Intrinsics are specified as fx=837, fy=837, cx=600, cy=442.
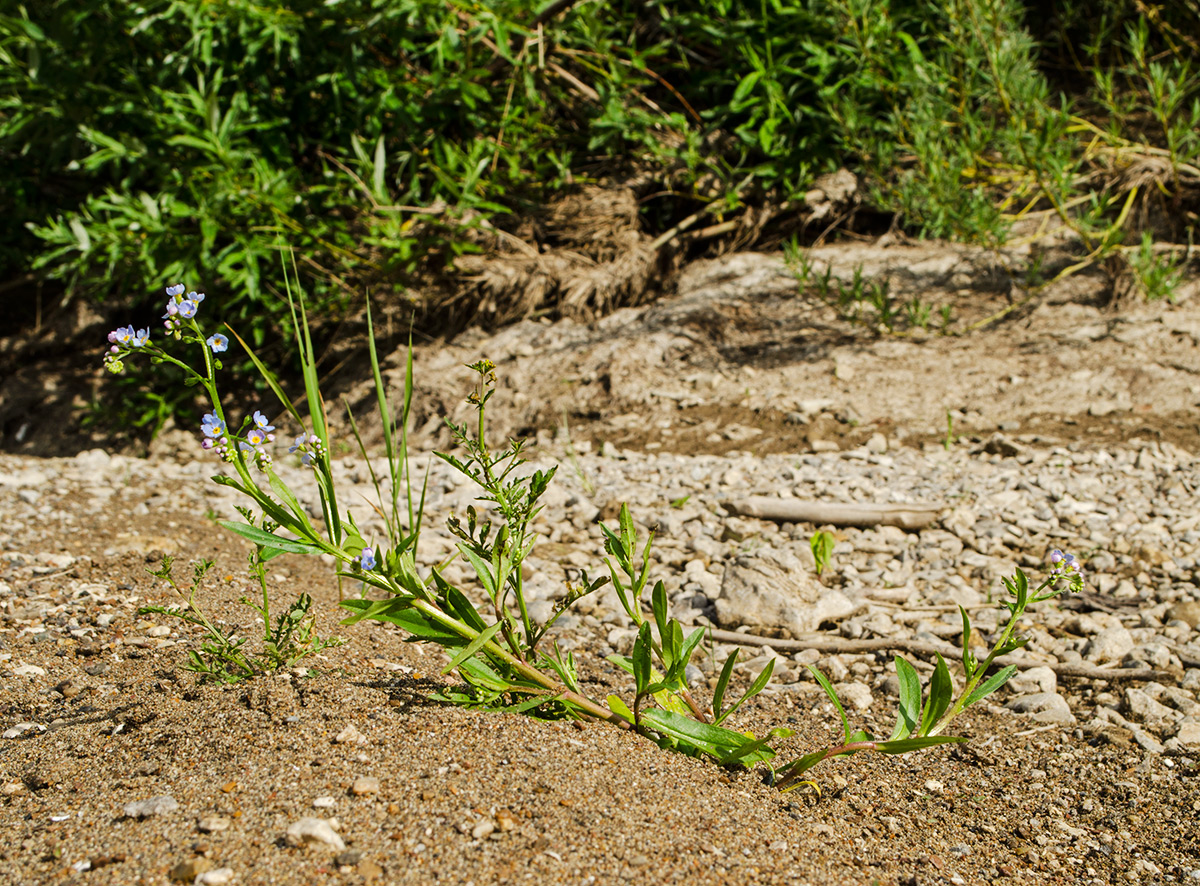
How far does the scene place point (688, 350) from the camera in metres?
4.67

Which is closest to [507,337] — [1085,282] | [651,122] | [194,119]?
[651,122]

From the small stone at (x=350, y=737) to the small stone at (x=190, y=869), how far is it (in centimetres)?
33

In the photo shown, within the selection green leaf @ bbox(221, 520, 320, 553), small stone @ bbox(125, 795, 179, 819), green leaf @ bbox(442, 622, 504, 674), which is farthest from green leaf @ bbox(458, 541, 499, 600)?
small stone @ bbox(125, 795, 179, 819)

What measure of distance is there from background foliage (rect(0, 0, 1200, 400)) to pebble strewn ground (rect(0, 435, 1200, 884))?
168 cm

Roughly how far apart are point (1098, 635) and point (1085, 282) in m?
2.98

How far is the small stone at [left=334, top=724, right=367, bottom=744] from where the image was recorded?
1.47 m

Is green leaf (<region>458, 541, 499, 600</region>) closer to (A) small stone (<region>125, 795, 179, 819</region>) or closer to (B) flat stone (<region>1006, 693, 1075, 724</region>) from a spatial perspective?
(A) small stone (<region>125, 795, 179, 819</region>)

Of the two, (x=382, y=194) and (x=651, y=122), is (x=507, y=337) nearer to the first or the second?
(x=382, y=194)

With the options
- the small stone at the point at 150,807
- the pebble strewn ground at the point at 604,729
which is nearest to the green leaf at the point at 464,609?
the pebble strewn ground at the point at 604,729

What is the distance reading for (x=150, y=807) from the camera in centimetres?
128

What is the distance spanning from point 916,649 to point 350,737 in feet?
4.94

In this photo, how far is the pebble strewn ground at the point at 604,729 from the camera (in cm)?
125

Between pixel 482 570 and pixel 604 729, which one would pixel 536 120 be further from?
pixel 604 729

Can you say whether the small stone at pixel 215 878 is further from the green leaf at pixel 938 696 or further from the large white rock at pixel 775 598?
the large white rock at pixel 775 598
